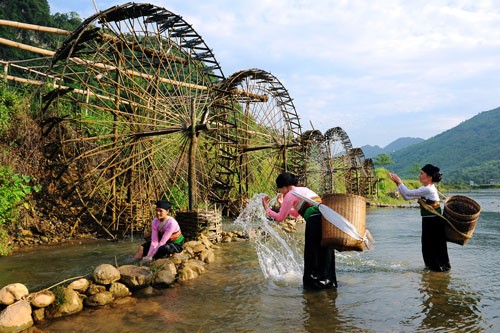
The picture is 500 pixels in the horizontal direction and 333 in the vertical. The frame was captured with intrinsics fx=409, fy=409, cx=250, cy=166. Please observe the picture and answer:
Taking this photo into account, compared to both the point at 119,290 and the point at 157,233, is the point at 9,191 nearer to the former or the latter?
the point at 157,233

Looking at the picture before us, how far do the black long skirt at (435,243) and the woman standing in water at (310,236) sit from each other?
6.21 feet

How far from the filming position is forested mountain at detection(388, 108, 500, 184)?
8575cm

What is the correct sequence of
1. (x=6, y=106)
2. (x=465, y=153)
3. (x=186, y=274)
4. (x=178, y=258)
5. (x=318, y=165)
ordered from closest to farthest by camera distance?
(x=186, y=274) < (x=178, y=258) < (x=6, y=106) < (x=318, y=165) < (x=465, y=153)

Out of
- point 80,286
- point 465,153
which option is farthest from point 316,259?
point 465,153

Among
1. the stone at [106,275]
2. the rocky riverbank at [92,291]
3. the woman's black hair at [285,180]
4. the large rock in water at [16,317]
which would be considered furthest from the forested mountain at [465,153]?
the large rock in water at [16,317]

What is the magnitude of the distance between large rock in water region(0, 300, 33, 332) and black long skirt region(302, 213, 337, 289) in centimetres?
339

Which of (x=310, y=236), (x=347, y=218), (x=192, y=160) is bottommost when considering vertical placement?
(x=310, y=236)

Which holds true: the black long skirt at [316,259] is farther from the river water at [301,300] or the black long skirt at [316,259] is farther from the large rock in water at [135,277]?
the large rock in water at [135,277]

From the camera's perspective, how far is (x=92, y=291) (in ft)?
17.5

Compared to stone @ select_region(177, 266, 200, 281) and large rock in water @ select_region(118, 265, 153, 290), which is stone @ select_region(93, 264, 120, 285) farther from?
stone @ select_region(177, 266, 200, 281)

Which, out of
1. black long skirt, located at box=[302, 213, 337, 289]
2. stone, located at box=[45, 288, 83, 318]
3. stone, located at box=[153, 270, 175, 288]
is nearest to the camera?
stone, located at box=[45, 288, 83, 318]

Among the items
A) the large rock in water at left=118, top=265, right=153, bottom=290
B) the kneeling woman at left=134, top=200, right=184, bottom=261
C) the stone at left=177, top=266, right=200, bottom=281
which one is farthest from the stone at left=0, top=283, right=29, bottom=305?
the stone at left=177, top=266, right=200, bottom=281

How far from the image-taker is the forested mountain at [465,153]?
281 feet

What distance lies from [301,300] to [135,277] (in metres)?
2.33
